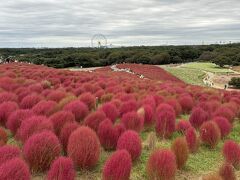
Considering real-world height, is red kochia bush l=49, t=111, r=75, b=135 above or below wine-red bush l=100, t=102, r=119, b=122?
above

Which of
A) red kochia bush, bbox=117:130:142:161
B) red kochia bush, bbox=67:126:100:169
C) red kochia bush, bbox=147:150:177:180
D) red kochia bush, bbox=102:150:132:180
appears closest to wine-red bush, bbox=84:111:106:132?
red kochia bush, bbox=117:130:142:161

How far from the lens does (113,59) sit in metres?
74.6

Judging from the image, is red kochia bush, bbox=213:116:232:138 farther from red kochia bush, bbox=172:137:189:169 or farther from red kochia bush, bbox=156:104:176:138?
red kochia bush, bbox=172:137:189:169

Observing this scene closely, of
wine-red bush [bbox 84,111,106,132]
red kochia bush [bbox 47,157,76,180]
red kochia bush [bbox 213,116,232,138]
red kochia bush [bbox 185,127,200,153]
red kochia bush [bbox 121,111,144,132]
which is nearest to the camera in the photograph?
red kochia bush [bbox 47,157,76,180]

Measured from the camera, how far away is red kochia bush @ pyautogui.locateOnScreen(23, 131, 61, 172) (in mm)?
4562

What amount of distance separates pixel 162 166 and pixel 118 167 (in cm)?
58

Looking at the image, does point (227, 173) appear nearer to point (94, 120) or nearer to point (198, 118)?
point (94, 120)

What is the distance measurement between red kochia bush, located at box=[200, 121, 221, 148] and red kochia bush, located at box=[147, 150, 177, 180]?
225 centimetres

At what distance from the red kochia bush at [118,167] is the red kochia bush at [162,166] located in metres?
0.39

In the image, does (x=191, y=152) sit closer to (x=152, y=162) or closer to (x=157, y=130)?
(x=157, y=130)

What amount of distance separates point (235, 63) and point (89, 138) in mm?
77362

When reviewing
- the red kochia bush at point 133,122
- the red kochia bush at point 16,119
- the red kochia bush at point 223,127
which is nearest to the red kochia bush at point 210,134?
the red kochia bush at point 223,127

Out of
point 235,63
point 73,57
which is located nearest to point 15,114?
point 73,57

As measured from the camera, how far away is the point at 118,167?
4305 millimetres
